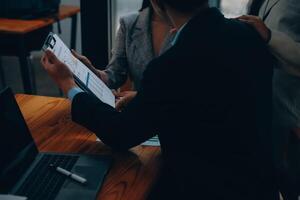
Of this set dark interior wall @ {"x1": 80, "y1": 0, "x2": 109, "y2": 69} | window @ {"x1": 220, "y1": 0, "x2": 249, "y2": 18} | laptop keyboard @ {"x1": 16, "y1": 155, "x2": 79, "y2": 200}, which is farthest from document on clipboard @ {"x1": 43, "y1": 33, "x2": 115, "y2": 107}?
window @ {"x1": 220, "y1": 0, "x2": 249, "y2": 18}

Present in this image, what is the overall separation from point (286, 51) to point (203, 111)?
0.45 meters

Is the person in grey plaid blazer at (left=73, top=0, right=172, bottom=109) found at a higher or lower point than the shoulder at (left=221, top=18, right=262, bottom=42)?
lower

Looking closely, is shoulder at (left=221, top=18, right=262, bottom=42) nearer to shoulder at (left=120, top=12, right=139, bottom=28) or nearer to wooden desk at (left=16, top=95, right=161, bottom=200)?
wooden desk at (left=16, top=95, right=161, bottom=200)

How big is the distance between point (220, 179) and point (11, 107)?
570 mm

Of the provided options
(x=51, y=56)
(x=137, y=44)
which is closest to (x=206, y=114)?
(x=51, y=56)

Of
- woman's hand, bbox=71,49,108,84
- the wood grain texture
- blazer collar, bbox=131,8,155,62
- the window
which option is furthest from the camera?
the window

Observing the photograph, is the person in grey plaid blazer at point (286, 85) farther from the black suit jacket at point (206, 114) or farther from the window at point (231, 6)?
the window at point (231, 6)

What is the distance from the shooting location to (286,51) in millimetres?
1439

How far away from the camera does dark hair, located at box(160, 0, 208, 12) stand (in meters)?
1.15

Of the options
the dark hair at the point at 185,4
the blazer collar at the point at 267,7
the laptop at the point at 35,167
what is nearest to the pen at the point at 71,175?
the laptop at the point at 35,167

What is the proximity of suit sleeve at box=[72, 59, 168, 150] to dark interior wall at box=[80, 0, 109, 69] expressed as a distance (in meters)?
1.11

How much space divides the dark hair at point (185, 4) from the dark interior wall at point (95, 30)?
1.18 meters

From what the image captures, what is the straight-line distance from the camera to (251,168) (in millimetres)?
1200

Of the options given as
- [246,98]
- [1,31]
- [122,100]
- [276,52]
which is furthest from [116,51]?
[1,31]
